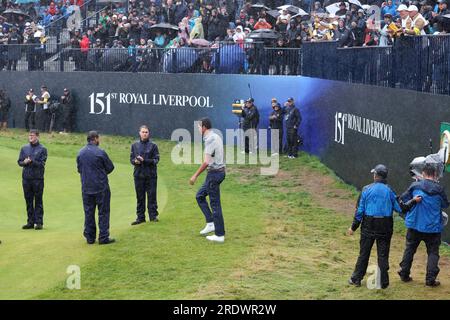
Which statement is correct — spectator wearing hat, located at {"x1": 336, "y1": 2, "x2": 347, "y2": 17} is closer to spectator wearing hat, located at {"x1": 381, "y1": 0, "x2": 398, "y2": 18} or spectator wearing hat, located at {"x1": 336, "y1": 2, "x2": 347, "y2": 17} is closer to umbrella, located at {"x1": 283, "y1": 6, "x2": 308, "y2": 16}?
spectator wearing hat, located at {"x1": 381, "y1": 0, "x2": 398, "y2": 18}

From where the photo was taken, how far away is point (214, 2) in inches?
1417

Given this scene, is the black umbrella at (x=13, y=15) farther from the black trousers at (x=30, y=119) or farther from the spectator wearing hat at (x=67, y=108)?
the spectator wearing hat at (x=67, y=108)

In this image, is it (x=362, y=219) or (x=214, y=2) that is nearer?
(x=362, y=219)

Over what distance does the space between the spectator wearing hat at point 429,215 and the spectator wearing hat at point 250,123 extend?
16.8 m

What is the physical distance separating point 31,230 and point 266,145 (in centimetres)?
1398

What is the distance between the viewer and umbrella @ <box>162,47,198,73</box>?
111 ft

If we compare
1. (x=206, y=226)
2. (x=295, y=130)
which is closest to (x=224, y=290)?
(x=206, y=226)

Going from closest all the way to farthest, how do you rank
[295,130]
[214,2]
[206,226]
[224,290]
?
[224,290] → [206,226] → [295,130] → [214,2]

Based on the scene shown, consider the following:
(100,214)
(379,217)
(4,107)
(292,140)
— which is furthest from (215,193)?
(4,107)

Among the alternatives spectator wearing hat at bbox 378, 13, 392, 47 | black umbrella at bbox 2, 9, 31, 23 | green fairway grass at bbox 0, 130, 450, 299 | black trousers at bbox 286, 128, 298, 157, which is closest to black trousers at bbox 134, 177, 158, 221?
green fairway grass at bbox 0, 130, 450, 299

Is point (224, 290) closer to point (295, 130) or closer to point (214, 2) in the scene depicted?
point (295, 130)

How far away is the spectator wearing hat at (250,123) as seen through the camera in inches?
1203

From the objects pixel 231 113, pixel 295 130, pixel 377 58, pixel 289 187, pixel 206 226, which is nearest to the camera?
pixel 206 226

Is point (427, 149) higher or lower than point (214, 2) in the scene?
lower
